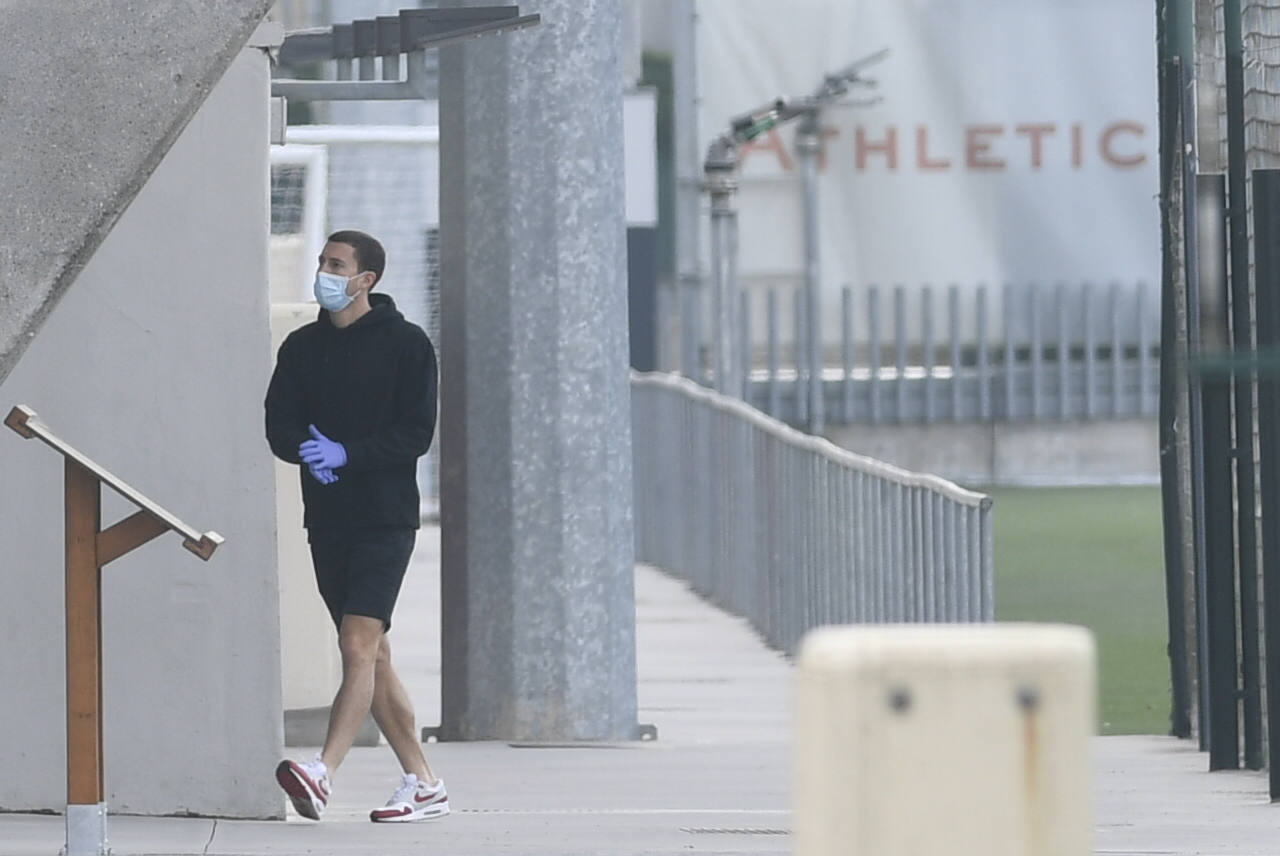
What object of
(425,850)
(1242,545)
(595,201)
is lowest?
(425,850)

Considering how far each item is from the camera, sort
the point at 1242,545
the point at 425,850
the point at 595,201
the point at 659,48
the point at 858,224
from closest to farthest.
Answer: the point at 425,850 < the point at 1242,545 < the point at 595,201 < the point at 858,224 < the point at 659,48

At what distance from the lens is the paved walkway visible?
709 centimetres

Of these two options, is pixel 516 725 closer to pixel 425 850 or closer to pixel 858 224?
pixel 425 850

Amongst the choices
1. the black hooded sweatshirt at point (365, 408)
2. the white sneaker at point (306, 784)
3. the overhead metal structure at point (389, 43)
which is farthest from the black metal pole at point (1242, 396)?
the white sneaker at point (306, 784)

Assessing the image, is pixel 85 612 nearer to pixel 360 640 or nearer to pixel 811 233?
pixel 360 640

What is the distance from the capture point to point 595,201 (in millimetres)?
9969

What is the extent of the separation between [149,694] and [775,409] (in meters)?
20.8

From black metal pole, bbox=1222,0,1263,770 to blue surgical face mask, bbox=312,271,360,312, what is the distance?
274 centimetres

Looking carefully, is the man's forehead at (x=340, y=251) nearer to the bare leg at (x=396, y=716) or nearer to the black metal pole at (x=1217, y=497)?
the bare leg at (x=396, y=716)

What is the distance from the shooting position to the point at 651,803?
8180mm

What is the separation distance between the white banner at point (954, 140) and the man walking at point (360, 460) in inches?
754

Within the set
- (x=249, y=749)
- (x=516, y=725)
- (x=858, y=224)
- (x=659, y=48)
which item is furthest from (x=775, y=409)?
(x=249, y=749)

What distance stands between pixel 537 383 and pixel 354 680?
257 centimetres

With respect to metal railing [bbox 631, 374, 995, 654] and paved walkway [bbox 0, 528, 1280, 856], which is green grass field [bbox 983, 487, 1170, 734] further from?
paved walkway [bbox 0, 528, 1280, 856]
